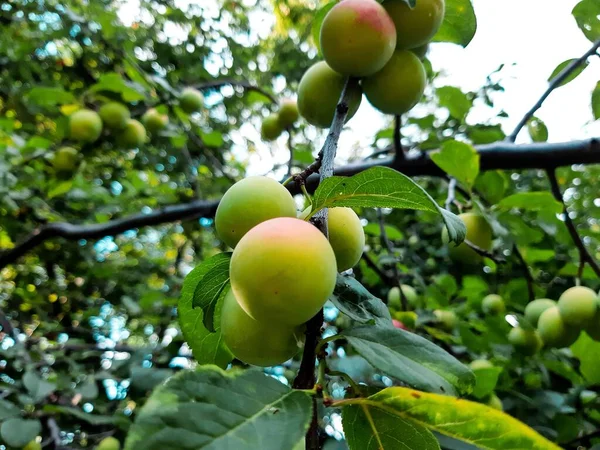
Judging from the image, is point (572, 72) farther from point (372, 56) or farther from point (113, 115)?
point (113, 115)

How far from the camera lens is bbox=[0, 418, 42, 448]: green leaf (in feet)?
5.23

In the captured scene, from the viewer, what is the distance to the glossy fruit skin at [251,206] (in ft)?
2.05

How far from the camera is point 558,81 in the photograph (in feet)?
4.43

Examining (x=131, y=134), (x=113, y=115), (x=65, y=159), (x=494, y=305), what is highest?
(x=113, y=115)

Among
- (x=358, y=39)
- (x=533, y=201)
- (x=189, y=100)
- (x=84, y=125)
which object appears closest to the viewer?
(x=358, y=39)

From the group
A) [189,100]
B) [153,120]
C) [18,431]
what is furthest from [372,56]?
[153,120]

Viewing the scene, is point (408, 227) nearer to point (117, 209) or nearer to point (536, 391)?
point (536, 391)

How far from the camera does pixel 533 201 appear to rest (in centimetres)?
143

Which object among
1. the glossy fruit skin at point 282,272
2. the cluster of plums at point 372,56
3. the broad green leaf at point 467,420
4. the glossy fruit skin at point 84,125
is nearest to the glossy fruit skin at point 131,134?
the glossy fruit skin at point 84,125

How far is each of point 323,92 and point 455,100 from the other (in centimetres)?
94

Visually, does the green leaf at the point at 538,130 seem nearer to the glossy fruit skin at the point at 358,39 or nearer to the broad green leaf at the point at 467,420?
the glossy fruit skin at the point at 358,39

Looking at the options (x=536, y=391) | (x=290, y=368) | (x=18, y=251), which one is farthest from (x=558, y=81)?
(x=18, y=251)

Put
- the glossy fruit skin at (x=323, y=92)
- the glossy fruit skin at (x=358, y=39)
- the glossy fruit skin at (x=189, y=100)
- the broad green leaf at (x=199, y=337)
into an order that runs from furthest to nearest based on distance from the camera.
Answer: the glossy fruit skin at (x=189, y=100) → the glossy fruit skin at (x=323, y=92) → the glossy fruit skin at (x=358, y=39) → the broad green leaf at (x=199, y=337)

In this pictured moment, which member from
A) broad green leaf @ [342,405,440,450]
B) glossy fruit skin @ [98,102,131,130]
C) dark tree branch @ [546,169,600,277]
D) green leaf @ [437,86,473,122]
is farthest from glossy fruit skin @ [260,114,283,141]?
broad green leaf @ [342,405,440,450]
